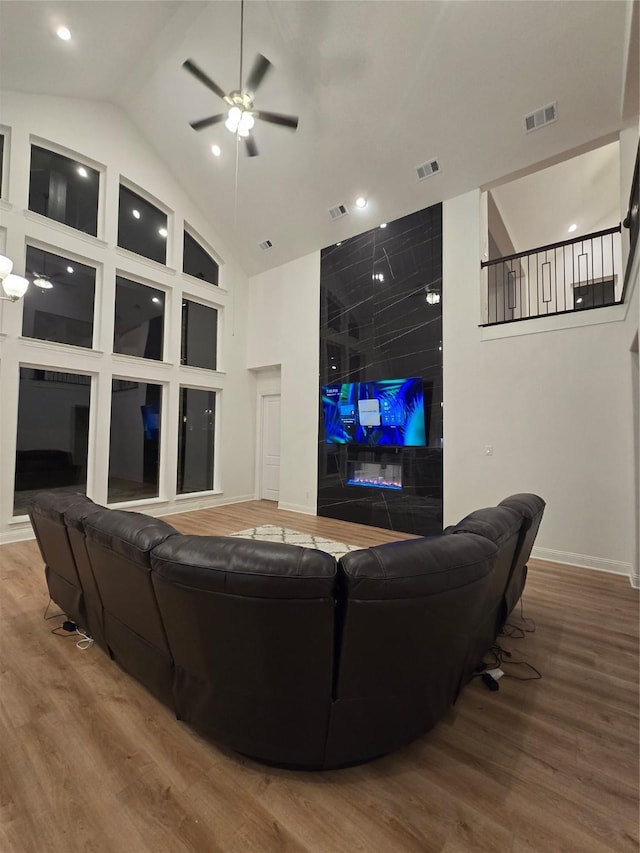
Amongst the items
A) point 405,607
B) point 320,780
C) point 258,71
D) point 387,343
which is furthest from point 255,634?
point 387,343

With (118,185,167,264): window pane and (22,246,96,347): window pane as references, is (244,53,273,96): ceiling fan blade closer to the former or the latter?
(118,185,167,264): window pane

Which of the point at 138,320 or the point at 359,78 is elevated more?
the point at 359,78

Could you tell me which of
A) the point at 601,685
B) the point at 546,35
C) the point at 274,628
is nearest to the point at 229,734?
the point at 274,628

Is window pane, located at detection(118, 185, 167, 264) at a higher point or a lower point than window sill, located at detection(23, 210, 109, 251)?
higher

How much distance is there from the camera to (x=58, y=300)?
5000 mm

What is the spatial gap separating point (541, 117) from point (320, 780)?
19.5 ft

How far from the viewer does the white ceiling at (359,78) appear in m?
3.52

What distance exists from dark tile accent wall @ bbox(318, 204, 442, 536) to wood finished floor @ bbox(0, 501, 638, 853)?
3097mm

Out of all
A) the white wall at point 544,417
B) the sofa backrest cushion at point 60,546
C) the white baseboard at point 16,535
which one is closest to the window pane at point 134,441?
the white baseboard at point 16,535

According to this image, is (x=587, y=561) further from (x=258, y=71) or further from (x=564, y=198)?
(x=564, y=198)

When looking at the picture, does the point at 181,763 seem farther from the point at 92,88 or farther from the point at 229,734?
the point at 92,88

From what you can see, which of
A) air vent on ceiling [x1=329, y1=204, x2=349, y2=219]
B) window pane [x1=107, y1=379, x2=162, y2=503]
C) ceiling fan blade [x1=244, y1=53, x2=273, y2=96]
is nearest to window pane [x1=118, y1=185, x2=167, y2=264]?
window pane [x1=107, y1=379, x2=162, y2=503]

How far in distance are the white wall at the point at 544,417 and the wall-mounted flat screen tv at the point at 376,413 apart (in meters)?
0.45

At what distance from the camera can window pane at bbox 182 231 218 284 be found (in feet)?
21.6
